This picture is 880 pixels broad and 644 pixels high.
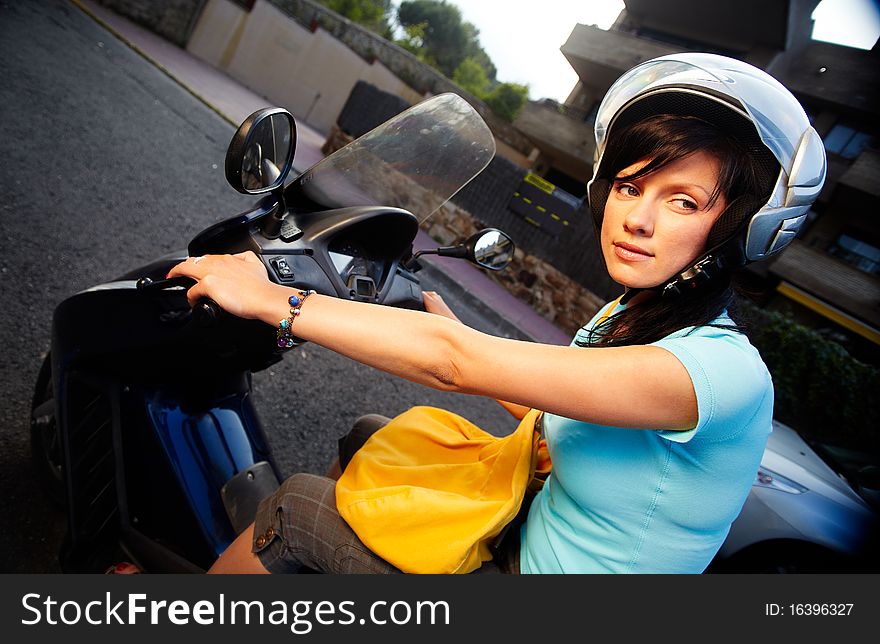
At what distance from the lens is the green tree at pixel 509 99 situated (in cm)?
2434

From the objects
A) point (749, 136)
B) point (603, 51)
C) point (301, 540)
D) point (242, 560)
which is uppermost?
point (603, 51)

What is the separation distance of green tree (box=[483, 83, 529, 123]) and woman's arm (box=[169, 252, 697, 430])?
83.7 feet

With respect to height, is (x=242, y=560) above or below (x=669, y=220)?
below

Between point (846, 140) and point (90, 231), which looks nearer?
point (90, 231)

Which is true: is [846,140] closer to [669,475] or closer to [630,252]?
[630,252]

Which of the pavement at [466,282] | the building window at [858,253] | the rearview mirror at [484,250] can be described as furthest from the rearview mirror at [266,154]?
the building window at [858,253]

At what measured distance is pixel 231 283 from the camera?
107cm

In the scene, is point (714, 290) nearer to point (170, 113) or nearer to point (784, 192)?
point (784, 192)

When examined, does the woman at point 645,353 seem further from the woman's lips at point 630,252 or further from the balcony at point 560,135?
the balcony at point 560,135

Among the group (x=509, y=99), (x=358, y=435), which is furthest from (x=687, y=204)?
(x=509, y=99)

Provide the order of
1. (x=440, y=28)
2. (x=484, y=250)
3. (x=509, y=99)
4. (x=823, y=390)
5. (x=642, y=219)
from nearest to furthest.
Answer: (x=642, y=219), (x=484, y=250), (x=823, y=390), (x=509, y=99), (x=440, y=28)

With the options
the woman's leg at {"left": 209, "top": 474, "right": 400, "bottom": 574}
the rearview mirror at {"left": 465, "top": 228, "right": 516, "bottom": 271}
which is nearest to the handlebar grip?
the woman's leg at {"left": 209, "top": 474, "right": 400, "bottom": 574}

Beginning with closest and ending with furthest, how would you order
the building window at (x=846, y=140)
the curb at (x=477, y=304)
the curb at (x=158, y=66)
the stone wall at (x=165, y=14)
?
the curb at (x=477, y=304)
the curb at (x=158, y=66)
the building window at (x=846, y=140)
the stone wall at (x=165, y=14)

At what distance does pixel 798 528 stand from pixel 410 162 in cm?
325
